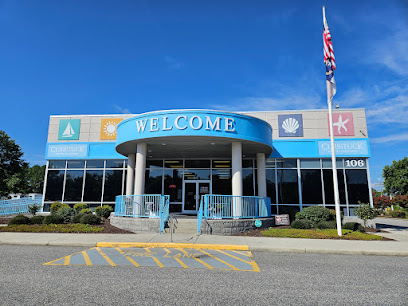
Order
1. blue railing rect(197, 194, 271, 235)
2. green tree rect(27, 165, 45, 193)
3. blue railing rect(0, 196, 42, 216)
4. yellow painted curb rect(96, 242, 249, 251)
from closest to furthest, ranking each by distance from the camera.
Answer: yellow painted curb rect(96, 242, 249, 251) → blue railing rect(197, 194, 271, 235) → blue railing rect(0, 196, 42, 216) → green tree rect(27, 165, 45, 193)

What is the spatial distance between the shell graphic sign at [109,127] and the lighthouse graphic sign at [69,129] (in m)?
2.28

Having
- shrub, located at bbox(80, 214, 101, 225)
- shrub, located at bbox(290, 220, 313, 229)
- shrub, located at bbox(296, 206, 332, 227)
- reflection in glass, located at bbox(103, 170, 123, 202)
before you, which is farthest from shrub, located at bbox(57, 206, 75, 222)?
shrub, located at bbox(296, 206, 332, 227)

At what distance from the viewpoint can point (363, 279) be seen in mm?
5695

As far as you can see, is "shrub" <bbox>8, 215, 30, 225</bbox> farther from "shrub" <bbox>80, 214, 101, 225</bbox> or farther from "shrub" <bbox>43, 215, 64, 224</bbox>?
"shrub" <bbox>80, 214, 101, 225</bbox>

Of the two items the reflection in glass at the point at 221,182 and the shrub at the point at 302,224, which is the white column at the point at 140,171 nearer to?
the reflection in glass at the point at 221,182

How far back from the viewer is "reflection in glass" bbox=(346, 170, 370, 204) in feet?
63.6

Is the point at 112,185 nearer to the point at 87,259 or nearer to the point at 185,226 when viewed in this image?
the point at 185,226

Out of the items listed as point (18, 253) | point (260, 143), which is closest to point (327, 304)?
point (18, 253)

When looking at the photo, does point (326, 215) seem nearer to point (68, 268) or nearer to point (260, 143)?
point (260, 143)

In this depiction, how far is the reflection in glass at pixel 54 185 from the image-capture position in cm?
2162

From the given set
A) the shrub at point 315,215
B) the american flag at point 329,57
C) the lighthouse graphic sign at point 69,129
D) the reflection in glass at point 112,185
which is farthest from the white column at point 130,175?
the american flag at point 329,57

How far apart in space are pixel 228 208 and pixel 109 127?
13.8 metres

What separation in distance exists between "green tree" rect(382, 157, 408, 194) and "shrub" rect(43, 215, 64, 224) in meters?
58.5

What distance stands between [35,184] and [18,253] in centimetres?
7158
